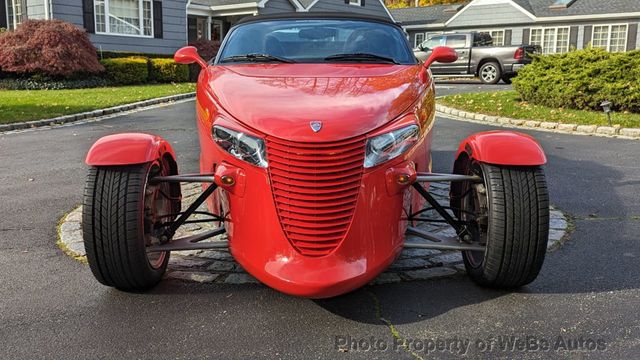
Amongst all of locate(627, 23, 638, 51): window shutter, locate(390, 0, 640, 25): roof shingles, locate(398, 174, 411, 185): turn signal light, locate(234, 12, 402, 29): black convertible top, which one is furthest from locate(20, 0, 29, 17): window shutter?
locate(627, 23, 638, 51): window shutter

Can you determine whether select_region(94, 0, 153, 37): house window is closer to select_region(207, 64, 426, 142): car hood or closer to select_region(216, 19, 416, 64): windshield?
select_region(216, 19, 416, 64): windshield

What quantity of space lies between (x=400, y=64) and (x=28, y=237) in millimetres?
3268

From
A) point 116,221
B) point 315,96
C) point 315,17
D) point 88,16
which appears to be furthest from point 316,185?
point 88,16

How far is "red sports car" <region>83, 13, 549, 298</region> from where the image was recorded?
2.88m

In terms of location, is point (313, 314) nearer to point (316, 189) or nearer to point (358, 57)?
point (316, 189)

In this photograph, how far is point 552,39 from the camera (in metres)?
31.6

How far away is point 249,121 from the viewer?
3047 millimetres

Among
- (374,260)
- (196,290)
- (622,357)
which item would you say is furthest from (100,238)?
(622,357)

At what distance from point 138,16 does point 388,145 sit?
68.1 feet

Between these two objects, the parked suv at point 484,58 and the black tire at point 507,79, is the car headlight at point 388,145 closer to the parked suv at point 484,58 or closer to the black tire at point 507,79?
the parked suv at point 484,58

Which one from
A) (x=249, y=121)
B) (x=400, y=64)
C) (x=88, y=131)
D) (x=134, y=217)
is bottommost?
(x=88, y=131)

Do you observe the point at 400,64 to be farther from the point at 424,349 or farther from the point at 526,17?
the point at 526,17

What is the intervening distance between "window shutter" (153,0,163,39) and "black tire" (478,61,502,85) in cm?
1295

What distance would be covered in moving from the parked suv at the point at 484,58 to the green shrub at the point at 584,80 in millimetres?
7960
